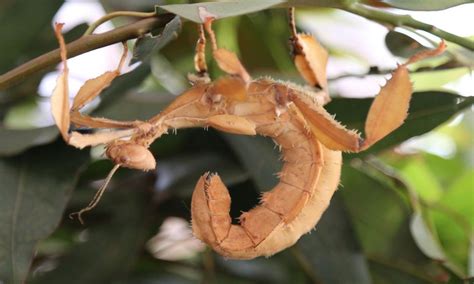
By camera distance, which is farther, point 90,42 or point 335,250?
point 335,250

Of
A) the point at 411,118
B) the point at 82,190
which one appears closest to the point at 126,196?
the point at 82,190

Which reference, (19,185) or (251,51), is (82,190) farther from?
(251,51)

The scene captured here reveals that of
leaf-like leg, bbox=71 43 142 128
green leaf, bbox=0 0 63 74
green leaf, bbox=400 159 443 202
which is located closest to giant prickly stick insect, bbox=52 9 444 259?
leaf-like leg, bbox=71 43 142 128

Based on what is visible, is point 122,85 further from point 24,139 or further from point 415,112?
point 415,112

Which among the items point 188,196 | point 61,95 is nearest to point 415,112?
point 188,196

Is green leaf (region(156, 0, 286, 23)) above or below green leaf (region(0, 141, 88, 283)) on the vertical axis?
above

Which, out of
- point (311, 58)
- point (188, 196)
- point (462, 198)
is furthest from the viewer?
point (462, 198)

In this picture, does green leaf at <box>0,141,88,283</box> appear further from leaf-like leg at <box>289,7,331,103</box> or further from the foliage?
leaf-like leg at <box>289,7,331,103</box>

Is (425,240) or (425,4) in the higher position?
(425,4)
